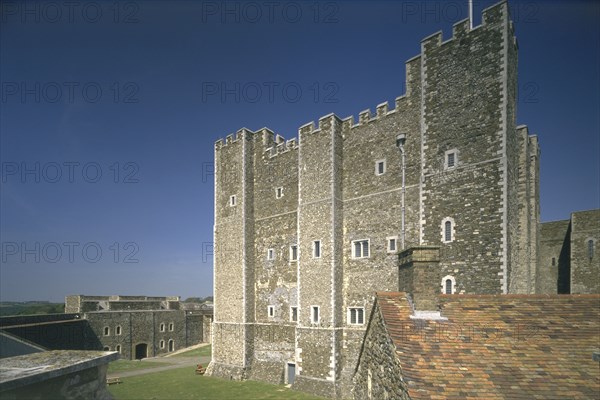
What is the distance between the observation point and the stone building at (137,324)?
102 ft

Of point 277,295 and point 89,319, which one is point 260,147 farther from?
point 89,319

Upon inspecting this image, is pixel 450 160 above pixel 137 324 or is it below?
above

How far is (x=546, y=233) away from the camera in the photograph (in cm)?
2600

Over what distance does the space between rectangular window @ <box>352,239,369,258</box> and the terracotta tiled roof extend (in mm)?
10658

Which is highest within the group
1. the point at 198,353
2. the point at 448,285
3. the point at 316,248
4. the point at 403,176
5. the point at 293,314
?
the point at 403,176

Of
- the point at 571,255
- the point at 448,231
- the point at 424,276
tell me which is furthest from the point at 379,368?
the point at 571,255

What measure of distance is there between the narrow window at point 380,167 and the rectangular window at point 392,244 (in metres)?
3.70

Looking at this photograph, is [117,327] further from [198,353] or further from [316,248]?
[316,248]

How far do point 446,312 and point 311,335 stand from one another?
516 inches

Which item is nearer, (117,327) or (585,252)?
(585,252)

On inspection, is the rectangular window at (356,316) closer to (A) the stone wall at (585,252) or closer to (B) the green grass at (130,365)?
(A) the stone wall at (585,252)

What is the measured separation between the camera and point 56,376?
2.69 m

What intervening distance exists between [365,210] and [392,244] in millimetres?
2534

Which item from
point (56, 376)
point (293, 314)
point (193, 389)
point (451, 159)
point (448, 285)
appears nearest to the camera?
point (56, 376)
